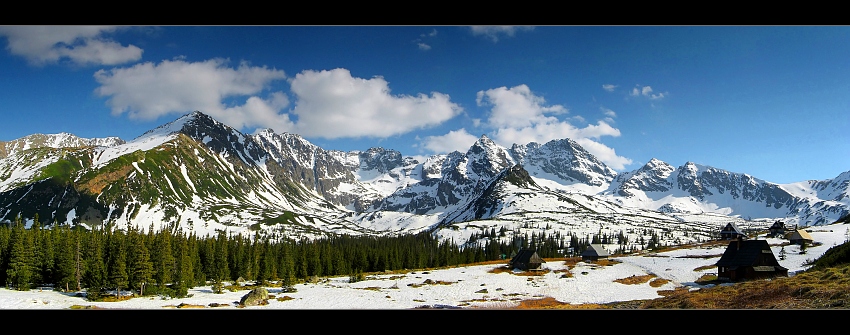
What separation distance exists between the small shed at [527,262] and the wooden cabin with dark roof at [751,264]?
3726 cm

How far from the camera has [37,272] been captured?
61.0 m

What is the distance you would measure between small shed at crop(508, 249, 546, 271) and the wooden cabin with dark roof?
37.3m

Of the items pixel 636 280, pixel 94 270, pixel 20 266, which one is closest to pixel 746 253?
pixel 636 280

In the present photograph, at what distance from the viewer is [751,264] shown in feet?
171

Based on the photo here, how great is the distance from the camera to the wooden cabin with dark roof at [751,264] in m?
52.2

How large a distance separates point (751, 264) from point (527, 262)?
41473 millimetres

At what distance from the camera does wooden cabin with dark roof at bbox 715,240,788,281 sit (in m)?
52.2

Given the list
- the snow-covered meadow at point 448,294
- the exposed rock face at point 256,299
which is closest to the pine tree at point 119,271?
the snow-covered meadow at point 448,294

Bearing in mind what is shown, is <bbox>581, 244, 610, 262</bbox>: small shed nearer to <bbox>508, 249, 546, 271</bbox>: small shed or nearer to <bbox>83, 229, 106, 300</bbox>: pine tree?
<bbox>508, 249, 546, 271</bbox>: small shed

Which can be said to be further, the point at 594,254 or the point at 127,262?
the point at 594,254

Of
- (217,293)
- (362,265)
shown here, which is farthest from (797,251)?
(217,293)

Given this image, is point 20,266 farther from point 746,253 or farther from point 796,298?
point 746,253

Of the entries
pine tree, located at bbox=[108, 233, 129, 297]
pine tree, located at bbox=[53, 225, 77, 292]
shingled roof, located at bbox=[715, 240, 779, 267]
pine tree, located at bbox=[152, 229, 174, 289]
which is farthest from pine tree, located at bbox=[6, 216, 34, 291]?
shingled roof, located at bbox=[715, 240, 779, 267]
